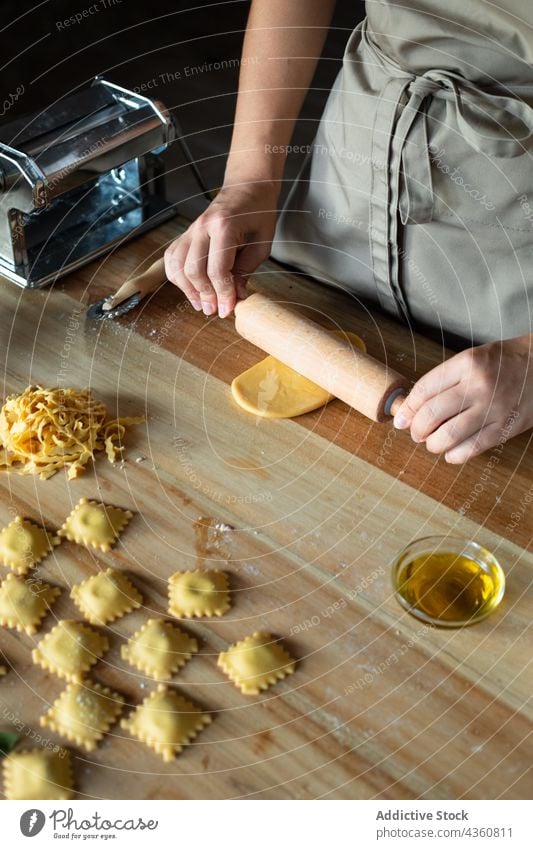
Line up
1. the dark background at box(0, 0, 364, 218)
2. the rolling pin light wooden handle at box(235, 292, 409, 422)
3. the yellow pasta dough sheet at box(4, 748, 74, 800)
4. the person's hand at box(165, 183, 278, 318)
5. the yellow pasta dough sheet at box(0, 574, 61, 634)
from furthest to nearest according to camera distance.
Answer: the dark background at box(0, 0, 364, 218) < the person's hand at box(165, 183, 278, 318) < the rolling pin light wooden handle at box(235, 292, 409, 422) < the yellow pasta dough sheet at box(0, 574, 61, 634) < the yellow pasta dough sheet at box(4, 748, 74, 800)

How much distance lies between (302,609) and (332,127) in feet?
2.16

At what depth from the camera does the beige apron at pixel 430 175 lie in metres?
0.94

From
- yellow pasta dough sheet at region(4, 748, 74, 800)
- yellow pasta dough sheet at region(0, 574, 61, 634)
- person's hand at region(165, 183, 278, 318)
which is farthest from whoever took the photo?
person's hand at region(165, 183, 278, 318)

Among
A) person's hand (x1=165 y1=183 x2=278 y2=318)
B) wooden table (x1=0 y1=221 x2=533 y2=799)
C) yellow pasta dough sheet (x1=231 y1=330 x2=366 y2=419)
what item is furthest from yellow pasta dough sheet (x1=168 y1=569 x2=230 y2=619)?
person's hand (x1=165 y1=183 x2=278 y2=318)

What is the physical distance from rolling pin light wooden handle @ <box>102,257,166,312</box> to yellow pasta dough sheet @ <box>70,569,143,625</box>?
1.36 ft

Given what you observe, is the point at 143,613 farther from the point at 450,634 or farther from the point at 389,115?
the point at 389,115

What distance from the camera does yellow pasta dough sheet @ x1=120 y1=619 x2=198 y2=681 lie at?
753mm

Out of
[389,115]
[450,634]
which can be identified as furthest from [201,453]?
[389,115]

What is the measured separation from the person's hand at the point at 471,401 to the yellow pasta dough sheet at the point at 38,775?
1.52ft

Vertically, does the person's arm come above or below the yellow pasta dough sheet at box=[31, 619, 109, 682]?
Result: above

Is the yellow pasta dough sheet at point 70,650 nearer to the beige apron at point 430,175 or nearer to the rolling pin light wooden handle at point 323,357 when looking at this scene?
the rolling pin light wooden handle at point 323,357

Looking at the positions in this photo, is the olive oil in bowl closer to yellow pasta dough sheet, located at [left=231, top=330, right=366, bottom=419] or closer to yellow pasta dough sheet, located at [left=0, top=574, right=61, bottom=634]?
yellow pasta dough sheet, located at [left=231, top=330, right=366, bottom=419]

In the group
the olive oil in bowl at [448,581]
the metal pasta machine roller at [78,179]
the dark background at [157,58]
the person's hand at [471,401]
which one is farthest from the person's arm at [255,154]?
the dark background at [157,58]

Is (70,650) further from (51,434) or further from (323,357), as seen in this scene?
(323,357)
